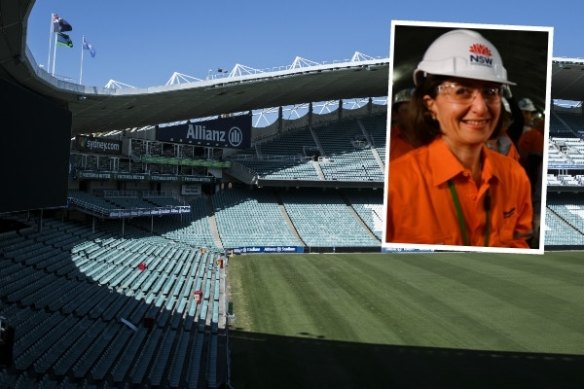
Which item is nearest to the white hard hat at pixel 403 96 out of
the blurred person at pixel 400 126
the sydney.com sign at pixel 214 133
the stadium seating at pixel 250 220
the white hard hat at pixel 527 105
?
the blurred person at pixel 400 126

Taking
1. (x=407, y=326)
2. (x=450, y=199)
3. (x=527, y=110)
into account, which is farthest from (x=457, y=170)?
(x=407, y=326)

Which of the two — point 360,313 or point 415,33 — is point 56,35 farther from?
point 415,33

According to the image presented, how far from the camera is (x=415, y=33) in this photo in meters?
6.57

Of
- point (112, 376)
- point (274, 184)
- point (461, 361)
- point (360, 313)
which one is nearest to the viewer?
point (112, 376)

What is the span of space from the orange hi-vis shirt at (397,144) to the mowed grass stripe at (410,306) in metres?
12.1

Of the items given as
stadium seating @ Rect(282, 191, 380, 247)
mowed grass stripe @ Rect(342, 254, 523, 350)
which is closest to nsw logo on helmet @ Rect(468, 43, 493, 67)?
mowed grass stripe @ Rect(342, 254, 523, 350)

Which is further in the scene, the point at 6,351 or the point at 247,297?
the point at 247,297

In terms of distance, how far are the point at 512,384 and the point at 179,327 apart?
981 cm

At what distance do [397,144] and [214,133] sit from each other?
40785 millimetres

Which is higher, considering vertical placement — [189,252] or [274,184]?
[274,184]

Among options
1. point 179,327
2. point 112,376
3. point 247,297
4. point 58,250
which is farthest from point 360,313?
point 58,250

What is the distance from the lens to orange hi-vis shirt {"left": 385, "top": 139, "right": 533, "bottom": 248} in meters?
6.64

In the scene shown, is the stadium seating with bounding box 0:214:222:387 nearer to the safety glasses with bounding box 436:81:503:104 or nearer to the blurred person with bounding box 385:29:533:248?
the blurred person with bounding box 385:29:533:248

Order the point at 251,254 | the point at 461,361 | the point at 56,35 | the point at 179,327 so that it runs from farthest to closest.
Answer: the point at 251,254 < the point at 56,35 < the point at 179,327 < the point at 461,361
